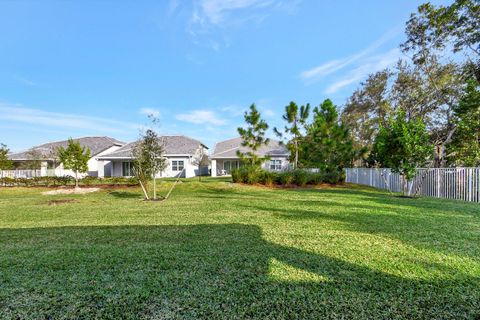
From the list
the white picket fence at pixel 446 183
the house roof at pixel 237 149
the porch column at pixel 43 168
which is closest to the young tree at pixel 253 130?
the house roof at pixel 237 149

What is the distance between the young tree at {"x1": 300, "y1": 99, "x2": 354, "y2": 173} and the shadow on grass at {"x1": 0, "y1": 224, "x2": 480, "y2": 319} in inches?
722

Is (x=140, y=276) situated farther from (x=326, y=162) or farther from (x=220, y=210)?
(x=326, y=162)

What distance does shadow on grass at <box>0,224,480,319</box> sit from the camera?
86.5 inches

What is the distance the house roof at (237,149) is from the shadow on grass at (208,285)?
24.1m

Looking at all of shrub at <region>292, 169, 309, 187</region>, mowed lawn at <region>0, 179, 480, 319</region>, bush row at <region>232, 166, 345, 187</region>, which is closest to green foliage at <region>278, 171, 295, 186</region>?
bush row at <region>232, 166, 345, 187</region>

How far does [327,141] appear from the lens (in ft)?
66.9

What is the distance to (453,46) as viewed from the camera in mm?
16984

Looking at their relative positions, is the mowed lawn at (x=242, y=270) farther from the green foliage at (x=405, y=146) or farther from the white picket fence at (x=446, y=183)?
the green foliage at (x=405, y=146)

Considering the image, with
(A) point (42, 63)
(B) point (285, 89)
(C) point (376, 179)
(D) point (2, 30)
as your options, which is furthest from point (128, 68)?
(C) point (376, 179)

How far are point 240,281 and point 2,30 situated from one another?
15906 millimetres

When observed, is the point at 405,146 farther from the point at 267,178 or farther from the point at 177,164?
the point at 177,164

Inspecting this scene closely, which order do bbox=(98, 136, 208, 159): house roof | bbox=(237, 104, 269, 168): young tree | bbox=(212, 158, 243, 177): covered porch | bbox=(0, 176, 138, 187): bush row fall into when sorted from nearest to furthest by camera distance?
bbox=(0, 176, 138, 187): bush row
bbox=(237, 104, 269, 168): young tree
bbox=(98, 136, 208, 159): house roof
bbox=(212, 158, 243, 177): covered porch

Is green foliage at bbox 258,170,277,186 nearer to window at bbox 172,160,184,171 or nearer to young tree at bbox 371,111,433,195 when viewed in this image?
young tree at bbox 371,111,433,195

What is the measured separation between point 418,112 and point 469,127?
839 centimetres
